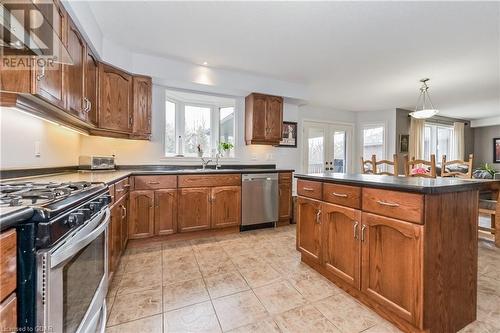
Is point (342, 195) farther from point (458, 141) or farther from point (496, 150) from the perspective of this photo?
point (496, 150)

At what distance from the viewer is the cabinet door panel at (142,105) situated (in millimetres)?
2959

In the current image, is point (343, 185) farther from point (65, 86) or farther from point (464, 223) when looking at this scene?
point (65, 86)

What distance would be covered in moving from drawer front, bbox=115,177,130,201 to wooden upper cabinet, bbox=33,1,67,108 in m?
0.79

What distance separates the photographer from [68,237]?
930mm

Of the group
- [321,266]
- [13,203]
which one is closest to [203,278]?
[321,266]

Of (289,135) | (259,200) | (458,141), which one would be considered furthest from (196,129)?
(458,141)

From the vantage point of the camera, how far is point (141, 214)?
2.81 m

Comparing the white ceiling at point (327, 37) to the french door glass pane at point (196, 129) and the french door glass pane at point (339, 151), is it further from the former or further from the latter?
the french door glass pane at point (339, 151)

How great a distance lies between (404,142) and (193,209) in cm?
561

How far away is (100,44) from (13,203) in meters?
2.42

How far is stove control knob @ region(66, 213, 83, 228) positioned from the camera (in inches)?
36.8

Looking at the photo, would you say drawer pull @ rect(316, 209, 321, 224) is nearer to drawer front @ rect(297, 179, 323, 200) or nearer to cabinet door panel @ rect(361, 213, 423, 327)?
drawer front @ rect(297, 179, 323, 200)

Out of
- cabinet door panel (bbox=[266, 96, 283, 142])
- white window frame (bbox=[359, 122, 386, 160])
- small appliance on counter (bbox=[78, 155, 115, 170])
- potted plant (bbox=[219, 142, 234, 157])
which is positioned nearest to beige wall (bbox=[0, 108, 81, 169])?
small appliance on counter (bbox=[78, 155, 115, 170])

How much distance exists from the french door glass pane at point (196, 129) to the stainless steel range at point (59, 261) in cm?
257
